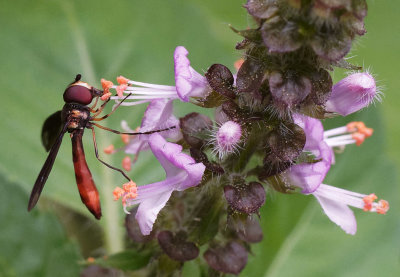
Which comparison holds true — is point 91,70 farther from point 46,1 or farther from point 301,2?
point 301,2

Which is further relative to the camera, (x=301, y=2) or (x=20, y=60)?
(x=20, y=60)

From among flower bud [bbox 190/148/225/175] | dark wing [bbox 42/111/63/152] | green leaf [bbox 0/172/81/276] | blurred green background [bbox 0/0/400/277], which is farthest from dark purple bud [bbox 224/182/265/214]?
green leaf [bbox 0/172/81/276]

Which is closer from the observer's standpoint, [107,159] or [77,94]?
[77,94]

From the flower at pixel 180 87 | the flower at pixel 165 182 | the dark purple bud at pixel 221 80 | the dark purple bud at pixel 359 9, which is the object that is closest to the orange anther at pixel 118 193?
the flower at pixel 165 182

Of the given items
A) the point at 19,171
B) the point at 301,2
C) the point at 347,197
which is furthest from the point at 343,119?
the point at 19,171

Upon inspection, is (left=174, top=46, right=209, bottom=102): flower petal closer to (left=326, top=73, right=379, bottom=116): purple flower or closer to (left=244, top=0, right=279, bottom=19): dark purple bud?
(left=244, top=0, right=279, bottom=19): dark purple bud

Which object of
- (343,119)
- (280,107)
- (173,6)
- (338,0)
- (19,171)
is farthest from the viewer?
(173,6)

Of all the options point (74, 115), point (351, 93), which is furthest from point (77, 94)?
point (351, 93)

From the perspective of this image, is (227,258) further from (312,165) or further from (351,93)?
(351,93)
